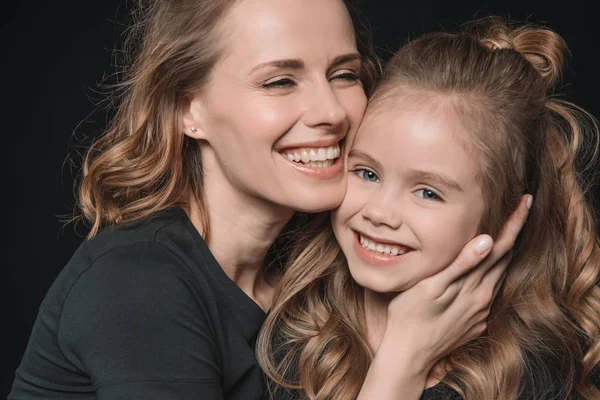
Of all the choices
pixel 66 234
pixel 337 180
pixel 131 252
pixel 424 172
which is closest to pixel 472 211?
pixel 424 172

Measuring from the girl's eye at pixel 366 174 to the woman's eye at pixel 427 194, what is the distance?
18 cm

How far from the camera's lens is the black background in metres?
4.13

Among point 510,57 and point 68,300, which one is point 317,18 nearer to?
point 510,57

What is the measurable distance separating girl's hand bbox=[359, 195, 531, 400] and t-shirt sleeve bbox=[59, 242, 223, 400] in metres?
0.49

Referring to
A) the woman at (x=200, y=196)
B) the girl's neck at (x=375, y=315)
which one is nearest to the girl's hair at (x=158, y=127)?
the woman at (x=200, y=196)

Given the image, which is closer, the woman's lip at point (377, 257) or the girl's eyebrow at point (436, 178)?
the girl's eyebrow at point (436, 178)

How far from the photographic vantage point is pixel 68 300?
8.97ft

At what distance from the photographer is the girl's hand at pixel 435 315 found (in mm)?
2830

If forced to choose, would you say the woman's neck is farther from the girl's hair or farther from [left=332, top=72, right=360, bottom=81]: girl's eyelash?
[left=332, top=72, right=360, bottom=81]: girl's eyelash

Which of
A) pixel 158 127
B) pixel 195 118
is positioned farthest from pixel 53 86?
pixel 195 118

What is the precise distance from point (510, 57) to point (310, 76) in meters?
0.60

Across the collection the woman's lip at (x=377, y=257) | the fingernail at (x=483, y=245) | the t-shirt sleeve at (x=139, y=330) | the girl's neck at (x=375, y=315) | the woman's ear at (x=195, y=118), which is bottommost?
the girl's neck at (x=375, y=315)

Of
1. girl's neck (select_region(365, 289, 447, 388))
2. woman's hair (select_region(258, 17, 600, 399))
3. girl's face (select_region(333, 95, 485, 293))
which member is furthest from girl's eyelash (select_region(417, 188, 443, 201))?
girl's neck (select_region(365, 289, 447, 388))

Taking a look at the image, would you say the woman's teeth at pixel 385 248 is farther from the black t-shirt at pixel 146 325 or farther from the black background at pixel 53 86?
the black background at pixel 53 86
